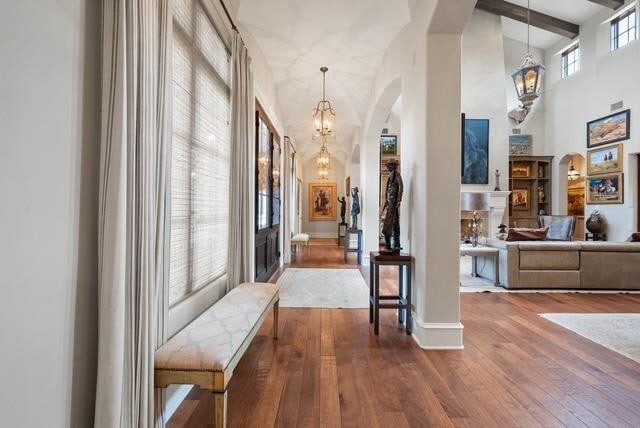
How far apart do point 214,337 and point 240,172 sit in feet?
5.86

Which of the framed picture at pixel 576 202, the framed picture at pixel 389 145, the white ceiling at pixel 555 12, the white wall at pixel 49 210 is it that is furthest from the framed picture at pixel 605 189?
the white wall at pixel 49 210

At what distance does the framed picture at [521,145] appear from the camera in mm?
10625

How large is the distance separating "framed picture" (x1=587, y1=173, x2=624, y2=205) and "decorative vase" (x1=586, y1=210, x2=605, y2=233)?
40cm

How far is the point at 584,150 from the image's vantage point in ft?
29.7

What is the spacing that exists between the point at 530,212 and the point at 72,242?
1220cm

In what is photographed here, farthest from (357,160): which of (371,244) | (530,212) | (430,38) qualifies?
(430,38)

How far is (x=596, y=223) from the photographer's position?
8.25 metres

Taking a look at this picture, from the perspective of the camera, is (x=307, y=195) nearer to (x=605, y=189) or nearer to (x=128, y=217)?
(x=605, y=189)

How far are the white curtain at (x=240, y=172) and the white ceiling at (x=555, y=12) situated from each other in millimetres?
9370

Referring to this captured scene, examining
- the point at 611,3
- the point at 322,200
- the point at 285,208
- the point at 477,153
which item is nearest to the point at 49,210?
the point at 285,208

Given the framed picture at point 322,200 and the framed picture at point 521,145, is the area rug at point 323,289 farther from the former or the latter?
the framed picture at point 521,145

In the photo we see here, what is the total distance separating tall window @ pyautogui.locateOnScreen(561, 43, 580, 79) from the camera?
9.33m

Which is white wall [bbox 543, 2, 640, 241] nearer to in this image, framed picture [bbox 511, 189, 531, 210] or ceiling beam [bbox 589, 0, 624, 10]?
ceiling beam [bbox 589, 0, 624, 10]

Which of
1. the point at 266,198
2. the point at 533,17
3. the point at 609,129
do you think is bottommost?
Result: the point at 266,198
